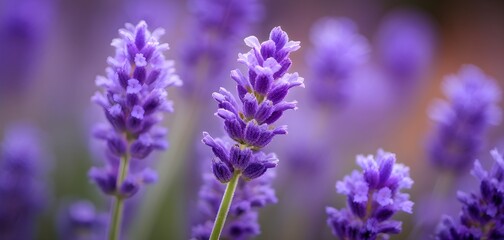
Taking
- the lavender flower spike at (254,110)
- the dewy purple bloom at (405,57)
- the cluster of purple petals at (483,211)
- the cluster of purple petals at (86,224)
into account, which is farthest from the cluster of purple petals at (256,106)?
the dewy purple bloom at (405,57)

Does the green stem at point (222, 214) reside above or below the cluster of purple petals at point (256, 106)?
below

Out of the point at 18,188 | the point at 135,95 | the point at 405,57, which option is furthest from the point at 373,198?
the point at 405,57

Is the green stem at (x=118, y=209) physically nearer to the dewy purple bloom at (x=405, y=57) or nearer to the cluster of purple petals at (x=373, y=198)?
the cluster of purple petals at (x=373, y=198)

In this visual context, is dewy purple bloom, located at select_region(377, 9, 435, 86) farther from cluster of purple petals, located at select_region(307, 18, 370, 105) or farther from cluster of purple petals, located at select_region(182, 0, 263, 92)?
cluster of purple petals, located at select_region(182, 0, 263, 92)

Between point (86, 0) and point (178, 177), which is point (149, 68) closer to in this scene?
point (178, 177)

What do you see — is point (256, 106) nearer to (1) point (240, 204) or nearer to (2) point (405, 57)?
(1) point (240, 204)

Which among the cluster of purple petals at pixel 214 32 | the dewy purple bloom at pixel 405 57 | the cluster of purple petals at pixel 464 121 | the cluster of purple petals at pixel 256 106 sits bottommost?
the cluster of purple petals at pixel 256 106

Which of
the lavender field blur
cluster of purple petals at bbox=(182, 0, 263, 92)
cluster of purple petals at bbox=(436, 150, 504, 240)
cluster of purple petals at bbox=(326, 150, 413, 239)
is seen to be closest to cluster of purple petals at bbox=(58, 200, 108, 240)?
the lavender field blur
